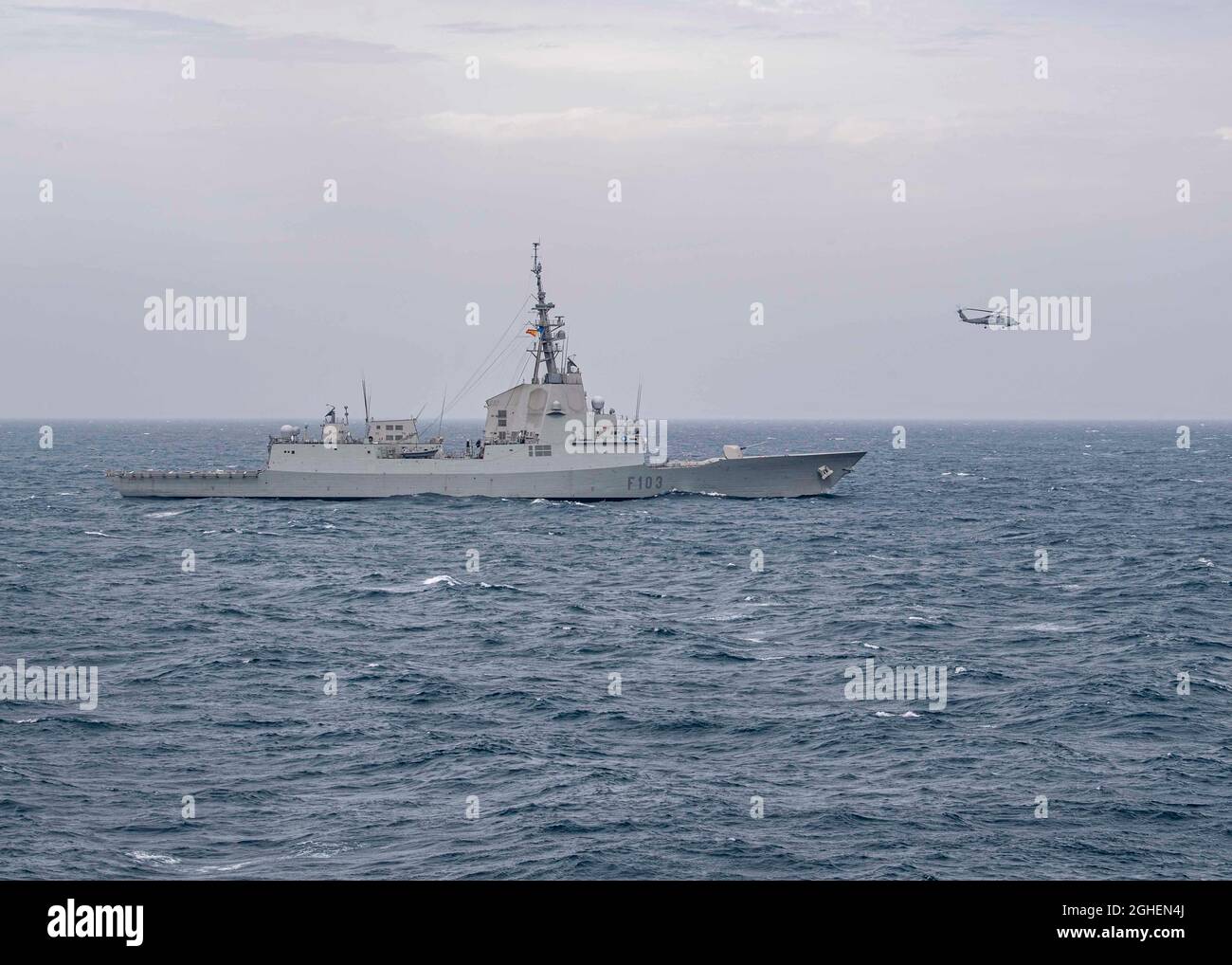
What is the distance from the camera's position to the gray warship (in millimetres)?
67562

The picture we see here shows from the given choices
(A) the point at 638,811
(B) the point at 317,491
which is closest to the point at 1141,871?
(A) the point at 638,811

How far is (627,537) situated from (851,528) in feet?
38.3

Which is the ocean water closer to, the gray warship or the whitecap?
the whitecap

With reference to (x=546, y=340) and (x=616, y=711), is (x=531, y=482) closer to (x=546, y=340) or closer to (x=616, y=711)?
(x=546, y=340)

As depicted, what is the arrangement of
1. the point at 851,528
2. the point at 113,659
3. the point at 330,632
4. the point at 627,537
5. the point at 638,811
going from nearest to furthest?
the point at 638,811
the point at 113,659
the point at 330,632
the point at 627,537
the point at 851,528

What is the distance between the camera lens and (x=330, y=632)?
110 ft

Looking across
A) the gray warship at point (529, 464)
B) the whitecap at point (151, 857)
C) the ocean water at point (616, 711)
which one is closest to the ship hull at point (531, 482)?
the gray warship at point (529, 464)

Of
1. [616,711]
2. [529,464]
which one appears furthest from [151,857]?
[529,464]

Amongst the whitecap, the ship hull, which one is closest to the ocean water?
the whitecap

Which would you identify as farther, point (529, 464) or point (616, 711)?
point (529, 464)

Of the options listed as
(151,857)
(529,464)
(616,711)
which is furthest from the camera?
(529,464)

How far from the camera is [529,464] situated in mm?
67750

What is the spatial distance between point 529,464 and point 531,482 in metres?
1.02
